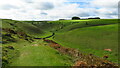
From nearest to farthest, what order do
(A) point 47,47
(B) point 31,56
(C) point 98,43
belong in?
(B) point 31,56 < (A) point 47,47 < (C) point 98,43

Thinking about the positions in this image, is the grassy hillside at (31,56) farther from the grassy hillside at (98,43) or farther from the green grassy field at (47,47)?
the grassy hillside at (98,43)

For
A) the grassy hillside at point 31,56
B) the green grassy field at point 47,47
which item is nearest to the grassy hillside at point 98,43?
→ the green grassy field at point 47,47

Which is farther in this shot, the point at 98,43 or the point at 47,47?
the point at 98,43

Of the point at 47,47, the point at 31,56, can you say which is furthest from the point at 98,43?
the point at 31,56

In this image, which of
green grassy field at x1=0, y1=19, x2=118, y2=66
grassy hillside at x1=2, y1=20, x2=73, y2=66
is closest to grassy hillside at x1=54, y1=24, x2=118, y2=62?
green grassy field at x1=0, y1=19, x2=118, y2=66

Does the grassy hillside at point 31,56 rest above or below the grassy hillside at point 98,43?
above

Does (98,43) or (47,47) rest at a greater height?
(47,47)

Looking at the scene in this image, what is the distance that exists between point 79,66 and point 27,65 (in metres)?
10.7

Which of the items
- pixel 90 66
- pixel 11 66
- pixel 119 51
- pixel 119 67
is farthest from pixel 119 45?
pixel 11 66

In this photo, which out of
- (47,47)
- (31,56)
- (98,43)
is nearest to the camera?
(31,56)

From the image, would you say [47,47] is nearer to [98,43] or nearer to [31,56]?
[31,56]

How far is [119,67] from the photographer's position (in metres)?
30.4

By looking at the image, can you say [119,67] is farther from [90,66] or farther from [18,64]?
[18,64]

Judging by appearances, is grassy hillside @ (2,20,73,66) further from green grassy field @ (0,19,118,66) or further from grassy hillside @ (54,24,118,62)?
grassy hillside @ (54,24,118,62)
